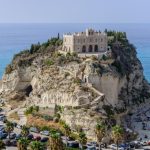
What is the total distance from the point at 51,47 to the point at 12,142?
32.7 meters

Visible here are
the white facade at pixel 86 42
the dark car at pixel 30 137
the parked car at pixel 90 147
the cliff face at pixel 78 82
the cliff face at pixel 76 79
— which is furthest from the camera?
the white facade at pixel 86 42

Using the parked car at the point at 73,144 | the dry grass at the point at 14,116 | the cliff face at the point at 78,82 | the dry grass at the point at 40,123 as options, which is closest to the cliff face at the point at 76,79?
the cliff face at the point at 78,82

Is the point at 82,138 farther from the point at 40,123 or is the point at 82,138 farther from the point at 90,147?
the point at 40,123

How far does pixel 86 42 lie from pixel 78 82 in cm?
1184

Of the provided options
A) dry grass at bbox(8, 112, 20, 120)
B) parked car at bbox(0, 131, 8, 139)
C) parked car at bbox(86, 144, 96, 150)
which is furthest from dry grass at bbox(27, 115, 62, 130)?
parked car at bbox(86, 144, 96, 150)

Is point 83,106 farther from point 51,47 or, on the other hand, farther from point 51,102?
point 51,47

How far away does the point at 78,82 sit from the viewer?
9131 cm

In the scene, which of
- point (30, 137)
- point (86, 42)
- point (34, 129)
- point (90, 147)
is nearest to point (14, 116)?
point (34, 129)

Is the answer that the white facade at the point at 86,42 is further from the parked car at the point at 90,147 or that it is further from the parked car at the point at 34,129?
the parked car at the point at 90,147

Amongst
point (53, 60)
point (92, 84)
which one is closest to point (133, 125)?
point (92, 84)

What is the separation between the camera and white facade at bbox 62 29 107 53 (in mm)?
99875

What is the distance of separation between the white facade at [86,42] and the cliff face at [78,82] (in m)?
2.56

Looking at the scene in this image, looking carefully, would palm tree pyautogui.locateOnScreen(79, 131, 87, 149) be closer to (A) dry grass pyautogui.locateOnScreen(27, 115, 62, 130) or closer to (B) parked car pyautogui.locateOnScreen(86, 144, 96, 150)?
(B) parked car pyautogui.locateOnScreen(86, 144, 96, 150)

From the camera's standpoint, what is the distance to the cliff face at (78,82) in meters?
88.9
